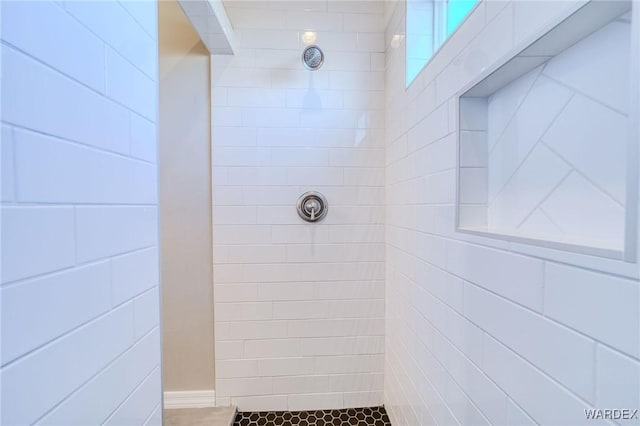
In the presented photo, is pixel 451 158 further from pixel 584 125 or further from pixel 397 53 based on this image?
pixel 397 53

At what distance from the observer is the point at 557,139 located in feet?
2.19

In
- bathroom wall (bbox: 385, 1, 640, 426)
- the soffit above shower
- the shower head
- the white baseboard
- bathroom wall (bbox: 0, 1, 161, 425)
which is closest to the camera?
bathroom wall (bbox: 0, 1, 161, 425)

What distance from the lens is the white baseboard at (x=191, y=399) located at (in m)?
1.74

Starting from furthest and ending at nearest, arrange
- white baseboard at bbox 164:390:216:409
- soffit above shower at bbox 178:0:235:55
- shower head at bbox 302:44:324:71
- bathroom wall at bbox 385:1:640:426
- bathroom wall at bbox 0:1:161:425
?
white baseboard at bbox 164:390:216:409, shower head at bbox 302:44:324:71, soffit above shower at bbox 178:0:235:55, bathroom wall at bbox 385:1:640:426, bathroom wall at bbox 0:1:161:425

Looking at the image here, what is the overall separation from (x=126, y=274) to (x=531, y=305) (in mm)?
869

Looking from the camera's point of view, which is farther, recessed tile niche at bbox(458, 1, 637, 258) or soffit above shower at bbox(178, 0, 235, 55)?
soffit above shower at bbox(178, 0, 235, 55)

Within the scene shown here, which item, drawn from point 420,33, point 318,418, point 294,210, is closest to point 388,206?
point 294,210

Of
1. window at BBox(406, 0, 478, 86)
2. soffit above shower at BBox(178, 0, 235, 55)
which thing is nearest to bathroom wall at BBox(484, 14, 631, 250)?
window at BBox(406, 0, 478, 86)

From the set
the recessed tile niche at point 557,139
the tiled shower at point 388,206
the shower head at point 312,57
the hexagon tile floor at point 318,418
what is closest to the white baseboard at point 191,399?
the tiled shower at point 388,206

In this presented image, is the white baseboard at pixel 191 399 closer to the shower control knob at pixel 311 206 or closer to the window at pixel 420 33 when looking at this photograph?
the shower control knob at pixel 311 206

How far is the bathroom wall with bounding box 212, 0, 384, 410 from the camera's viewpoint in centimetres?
172

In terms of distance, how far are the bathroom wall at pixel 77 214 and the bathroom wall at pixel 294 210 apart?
101 centimetres

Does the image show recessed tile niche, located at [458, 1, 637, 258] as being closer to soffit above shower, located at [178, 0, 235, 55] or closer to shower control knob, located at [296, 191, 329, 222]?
shower control knob, located at [296, 191, 329, 222]

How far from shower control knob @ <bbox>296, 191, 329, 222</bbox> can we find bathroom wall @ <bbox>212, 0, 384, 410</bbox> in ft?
0.13
